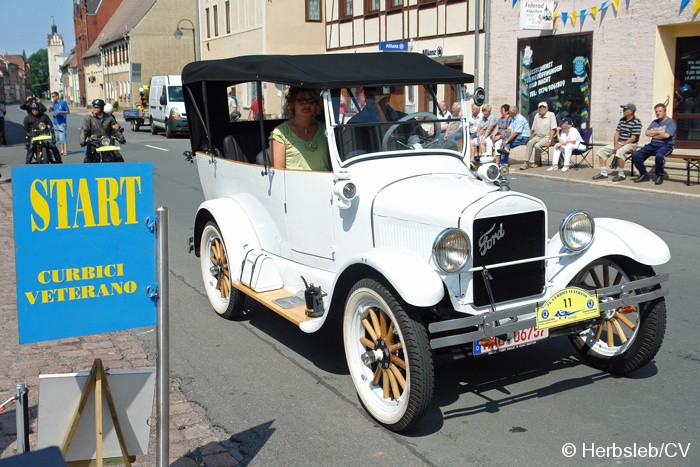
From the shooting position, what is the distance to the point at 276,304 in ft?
18.8

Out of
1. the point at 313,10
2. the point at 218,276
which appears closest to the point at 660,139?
the point at 218,276

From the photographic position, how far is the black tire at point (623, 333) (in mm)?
5020

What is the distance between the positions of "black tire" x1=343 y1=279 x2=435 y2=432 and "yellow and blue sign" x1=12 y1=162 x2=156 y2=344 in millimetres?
1437

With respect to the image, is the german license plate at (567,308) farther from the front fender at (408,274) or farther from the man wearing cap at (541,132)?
the man wearing cap at (541,132)

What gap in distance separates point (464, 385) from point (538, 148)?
14.8 m

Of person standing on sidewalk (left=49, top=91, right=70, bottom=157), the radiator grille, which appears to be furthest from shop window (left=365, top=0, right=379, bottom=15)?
the radiator grille

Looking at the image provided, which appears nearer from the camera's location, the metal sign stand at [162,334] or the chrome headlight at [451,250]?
the metal sign stand at [162,334]

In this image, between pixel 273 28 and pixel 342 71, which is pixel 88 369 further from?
pixel 273 28

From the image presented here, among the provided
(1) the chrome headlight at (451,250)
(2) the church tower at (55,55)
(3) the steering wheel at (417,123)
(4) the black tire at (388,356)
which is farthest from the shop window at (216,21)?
(2) the church tower at (55,55)

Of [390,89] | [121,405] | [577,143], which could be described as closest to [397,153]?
[390,89]

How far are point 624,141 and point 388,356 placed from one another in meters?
13.5

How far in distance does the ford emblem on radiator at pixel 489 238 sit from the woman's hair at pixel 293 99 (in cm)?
182

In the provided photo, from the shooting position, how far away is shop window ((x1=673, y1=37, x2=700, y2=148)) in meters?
17.6

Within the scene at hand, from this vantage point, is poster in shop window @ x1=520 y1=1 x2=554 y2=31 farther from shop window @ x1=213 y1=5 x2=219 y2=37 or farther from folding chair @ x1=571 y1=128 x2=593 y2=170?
shop window @ x1=213 y1=5 x2=219 y2=37
